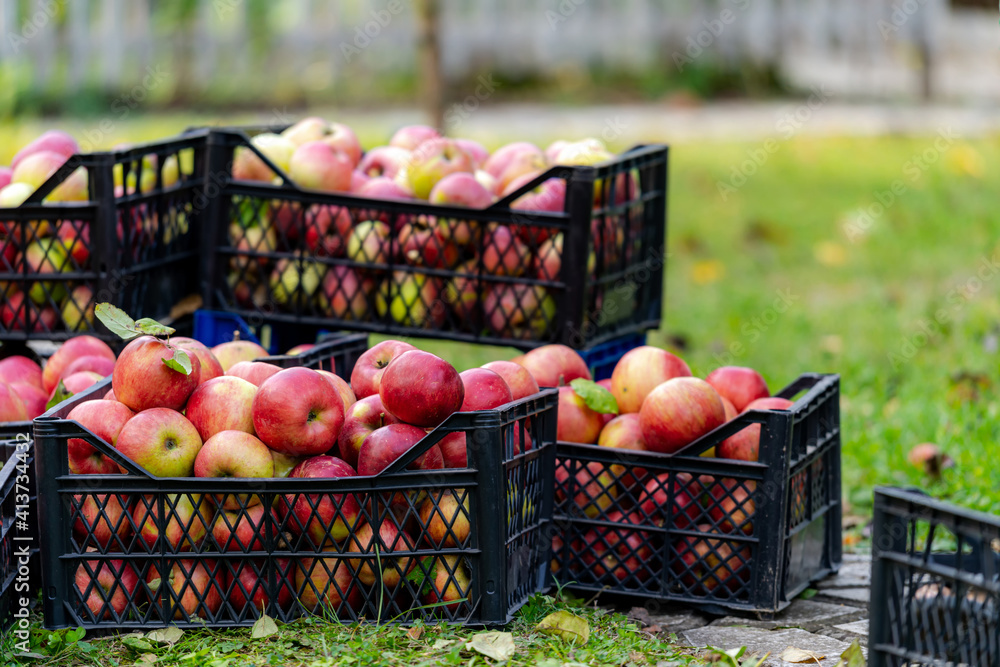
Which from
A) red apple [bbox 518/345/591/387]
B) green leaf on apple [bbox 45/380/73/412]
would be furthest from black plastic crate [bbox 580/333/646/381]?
green leaf on apple [bbox 45/380/73/412]

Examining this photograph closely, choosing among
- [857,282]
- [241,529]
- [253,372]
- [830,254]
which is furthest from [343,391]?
[830,254]

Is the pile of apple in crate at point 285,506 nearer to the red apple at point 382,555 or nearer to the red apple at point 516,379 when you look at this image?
the red apple at point 382,555

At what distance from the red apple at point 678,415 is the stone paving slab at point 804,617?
16.3 inches

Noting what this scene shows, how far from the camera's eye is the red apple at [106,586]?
2459mm

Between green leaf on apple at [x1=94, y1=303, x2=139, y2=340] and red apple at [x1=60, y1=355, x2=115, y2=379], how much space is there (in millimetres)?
576

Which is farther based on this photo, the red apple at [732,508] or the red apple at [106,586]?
the red apple at [732,508]

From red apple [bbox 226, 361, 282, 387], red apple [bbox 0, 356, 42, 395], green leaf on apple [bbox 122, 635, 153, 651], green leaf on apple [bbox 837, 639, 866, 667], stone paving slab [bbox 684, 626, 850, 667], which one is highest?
red apple [bbox 226, 361, 282, 387]

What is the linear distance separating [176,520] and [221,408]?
0.26m

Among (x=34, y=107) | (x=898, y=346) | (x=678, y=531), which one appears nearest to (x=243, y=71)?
(x=34, y=107)

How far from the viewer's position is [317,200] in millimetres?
3500

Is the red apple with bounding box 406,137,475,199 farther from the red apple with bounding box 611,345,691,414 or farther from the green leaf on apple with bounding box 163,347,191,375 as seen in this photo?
the green leaf on apple with bounding box 163,347,191,375

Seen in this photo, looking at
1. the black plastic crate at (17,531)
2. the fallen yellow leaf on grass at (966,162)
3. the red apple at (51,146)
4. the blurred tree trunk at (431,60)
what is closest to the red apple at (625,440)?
the black plastic crate at (17,531)

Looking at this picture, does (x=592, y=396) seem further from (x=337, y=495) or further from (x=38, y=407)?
(x=38, y=407)

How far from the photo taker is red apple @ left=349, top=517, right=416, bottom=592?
2428 mm
